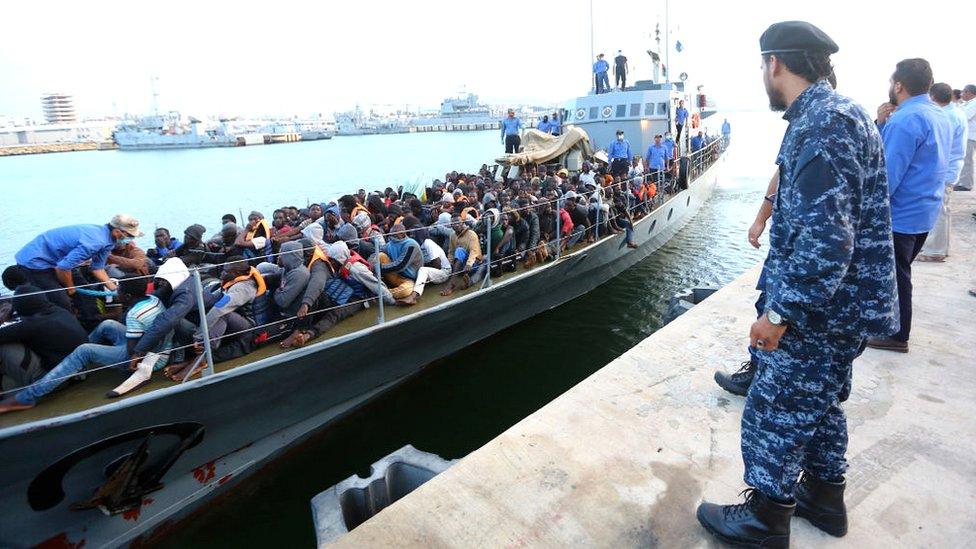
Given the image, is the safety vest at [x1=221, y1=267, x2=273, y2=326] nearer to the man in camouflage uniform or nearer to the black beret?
the man in camouflage uniform

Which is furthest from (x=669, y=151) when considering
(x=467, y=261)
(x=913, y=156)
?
(x=913, y=156)

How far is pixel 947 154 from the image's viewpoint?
11.4 ft

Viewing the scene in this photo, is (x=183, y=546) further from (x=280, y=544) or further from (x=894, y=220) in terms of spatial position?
(x=894, y=220)

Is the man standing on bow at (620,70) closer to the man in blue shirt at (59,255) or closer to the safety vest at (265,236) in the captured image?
the safety vest at (265,236)

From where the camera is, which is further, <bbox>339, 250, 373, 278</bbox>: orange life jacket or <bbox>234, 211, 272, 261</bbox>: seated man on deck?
<bbox>234, 211, 272, 261</bbox>: seated man on deck

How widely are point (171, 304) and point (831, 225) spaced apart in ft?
14.9

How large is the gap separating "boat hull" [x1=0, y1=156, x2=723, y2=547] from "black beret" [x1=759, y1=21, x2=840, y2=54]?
14.2 feet

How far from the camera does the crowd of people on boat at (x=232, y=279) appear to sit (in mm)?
4043

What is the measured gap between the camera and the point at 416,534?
238cm

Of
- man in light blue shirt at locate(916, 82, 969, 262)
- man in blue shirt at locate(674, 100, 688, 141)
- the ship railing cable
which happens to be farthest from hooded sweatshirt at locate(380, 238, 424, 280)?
man in blue shirt at locate(674, 100, 688, 141)

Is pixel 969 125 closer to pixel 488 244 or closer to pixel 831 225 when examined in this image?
pixel 488 244

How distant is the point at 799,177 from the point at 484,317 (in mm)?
5598

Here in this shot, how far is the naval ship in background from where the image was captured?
12.6 ft

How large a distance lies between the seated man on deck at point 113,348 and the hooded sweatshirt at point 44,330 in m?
0.08
